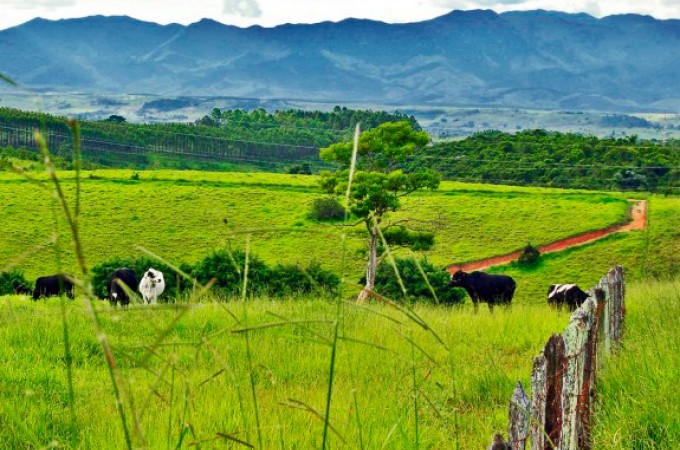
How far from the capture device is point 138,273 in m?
38.7

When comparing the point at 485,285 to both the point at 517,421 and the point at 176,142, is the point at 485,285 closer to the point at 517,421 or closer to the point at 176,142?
the point at 517,421

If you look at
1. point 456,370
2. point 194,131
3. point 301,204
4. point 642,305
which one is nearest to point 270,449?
point 456,370

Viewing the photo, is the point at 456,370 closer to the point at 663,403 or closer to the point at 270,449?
the point at 663,403

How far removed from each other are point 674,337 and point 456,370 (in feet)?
5.61

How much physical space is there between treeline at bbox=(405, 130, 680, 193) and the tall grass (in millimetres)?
95009

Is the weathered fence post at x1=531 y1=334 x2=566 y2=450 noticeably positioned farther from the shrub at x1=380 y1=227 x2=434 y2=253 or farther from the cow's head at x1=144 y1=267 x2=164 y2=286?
the shrub at x1=380 y1=227 x2=434 y2=253

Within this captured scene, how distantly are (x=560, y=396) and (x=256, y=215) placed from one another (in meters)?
82.4

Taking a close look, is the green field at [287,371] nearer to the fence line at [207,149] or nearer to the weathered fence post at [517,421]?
the weathered fence post at [517,421]

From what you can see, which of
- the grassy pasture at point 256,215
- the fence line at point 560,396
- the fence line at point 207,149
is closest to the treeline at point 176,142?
the fence line at point 207,149

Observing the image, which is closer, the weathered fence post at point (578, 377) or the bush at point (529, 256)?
the weathered fence post at point (578, 377)

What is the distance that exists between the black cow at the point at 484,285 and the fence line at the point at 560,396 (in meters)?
16.5

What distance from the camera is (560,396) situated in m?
3.59

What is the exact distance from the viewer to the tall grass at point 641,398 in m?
4.23

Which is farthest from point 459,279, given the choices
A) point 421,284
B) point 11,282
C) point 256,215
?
point 256,215
